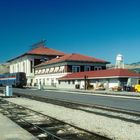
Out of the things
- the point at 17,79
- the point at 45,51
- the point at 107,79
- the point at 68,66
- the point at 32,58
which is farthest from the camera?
the point at 45,51

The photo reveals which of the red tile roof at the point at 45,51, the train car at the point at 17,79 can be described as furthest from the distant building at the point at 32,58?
the train car at the point at 17,79

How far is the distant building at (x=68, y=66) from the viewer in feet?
313

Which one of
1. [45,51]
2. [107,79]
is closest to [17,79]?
[107,79]

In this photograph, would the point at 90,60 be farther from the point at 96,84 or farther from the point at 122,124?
the point at 122,124

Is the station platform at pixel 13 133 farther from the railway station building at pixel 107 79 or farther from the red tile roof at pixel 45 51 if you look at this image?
the red tile roof at pixel 45 51

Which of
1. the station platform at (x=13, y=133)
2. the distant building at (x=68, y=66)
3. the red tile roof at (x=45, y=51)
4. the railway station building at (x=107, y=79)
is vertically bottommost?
the station platform at (x=13, y=133)

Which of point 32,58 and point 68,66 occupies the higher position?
point 32,58

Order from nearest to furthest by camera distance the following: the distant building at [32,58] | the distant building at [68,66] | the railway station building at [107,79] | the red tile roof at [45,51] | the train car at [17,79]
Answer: the railway station building at [107,79] → the train car at [17,79] → the distant building at [68,66] → the distant building at [32,58] → the red tile roof at [45,51]

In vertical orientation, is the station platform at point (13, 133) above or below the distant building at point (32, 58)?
below

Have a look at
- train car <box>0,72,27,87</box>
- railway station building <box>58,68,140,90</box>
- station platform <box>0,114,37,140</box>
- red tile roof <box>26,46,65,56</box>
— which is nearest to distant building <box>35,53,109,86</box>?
red tile roof <box>26,46,65,56</box>

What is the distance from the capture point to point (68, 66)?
95000 mm

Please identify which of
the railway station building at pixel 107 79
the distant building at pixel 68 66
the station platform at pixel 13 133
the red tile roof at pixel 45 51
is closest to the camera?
the station platform at pixel 13 133

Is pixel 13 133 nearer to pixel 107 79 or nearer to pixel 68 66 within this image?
pixel 107 79

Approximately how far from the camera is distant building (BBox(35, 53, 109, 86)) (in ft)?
313
